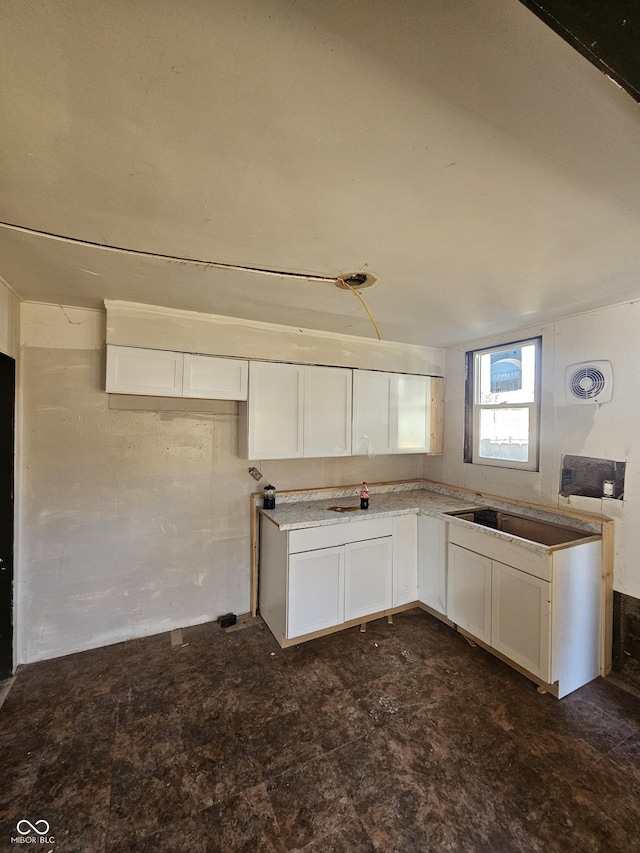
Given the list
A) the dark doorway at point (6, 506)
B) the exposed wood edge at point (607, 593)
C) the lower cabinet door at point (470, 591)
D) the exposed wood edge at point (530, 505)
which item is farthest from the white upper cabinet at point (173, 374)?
the exposed wood edge at point (607, 593)

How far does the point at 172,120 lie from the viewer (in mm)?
885

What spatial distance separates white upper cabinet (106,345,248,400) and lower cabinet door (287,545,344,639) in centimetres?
133

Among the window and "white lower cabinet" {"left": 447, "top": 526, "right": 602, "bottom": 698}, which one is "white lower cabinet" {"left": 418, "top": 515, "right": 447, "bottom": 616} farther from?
the window

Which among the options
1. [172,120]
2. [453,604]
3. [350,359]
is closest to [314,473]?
[350,359]

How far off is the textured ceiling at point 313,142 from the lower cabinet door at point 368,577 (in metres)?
2.00

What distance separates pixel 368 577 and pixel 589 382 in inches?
84.7

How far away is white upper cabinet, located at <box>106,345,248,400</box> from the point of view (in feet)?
7.42

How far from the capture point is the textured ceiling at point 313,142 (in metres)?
0.68

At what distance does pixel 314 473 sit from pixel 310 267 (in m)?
1.93

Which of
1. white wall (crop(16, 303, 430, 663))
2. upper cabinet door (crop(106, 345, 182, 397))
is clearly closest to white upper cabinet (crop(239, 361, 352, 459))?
white wall (crop(16, 303, 430, 663))

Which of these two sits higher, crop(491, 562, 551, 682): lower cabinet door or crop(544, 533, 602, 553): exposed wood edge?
crop(544, 533, 602, 553): exposed wood edge

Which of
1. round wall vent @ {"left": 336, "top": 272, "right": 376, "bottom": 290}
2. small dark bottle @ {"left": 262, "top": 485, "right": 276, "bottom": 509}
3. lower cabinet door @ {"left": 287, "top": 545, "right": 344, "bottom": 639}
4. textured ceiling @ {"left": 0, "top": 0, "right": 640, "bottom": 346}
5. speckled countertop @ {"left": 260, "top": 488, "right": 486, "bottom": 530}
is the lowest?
lower cabinet door @ {"left": 287, "top": 545, "right": 344, "bottom": 639}

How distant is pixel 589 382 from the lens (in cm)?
235

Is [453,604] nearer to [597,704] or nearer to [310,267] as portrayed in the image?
[597,704]
